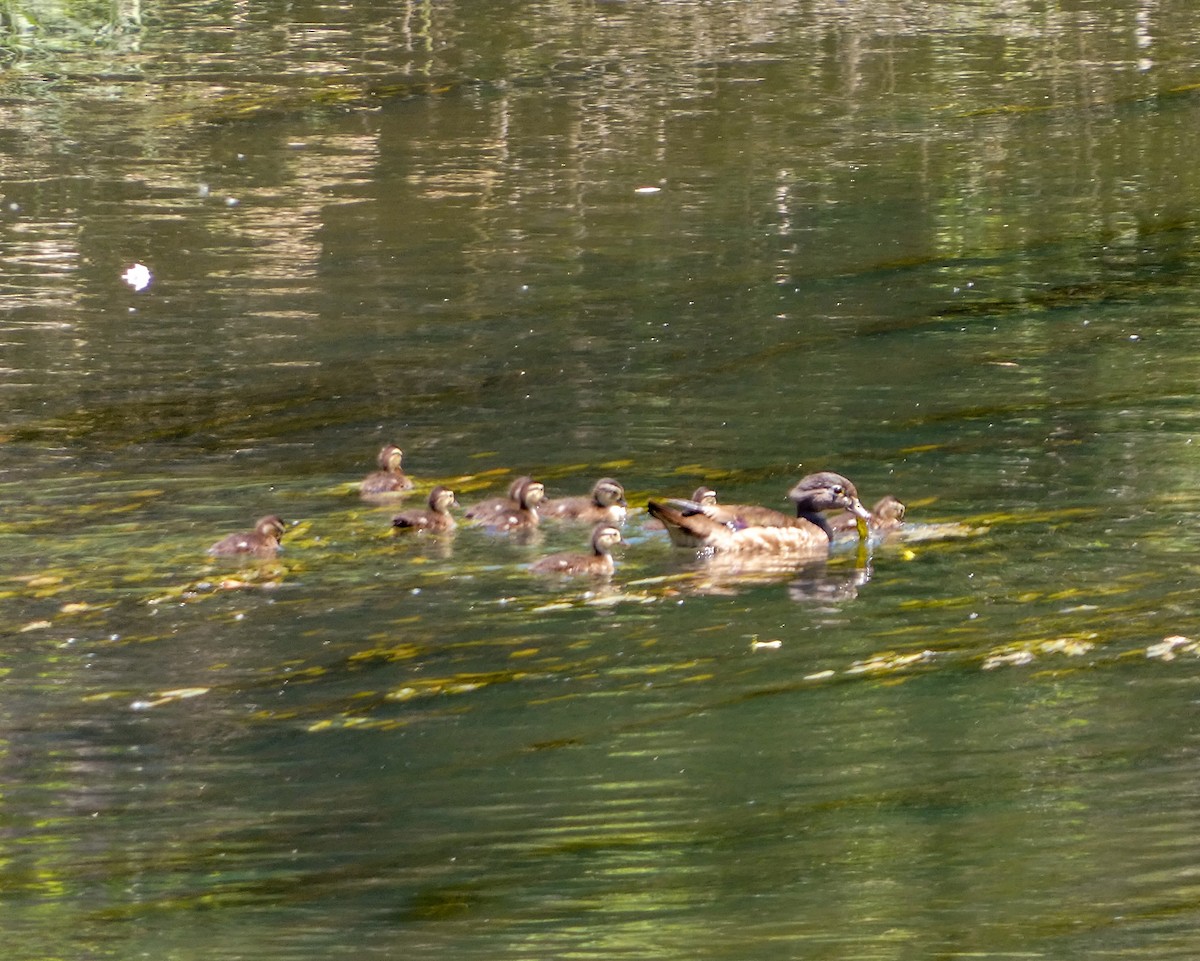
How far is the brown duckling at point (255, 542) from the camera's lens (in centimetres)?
851

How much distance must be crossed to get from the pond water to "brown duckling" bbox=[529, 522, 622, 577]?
0.32 ft

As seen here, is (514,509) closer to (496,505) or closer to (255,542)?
(496,505)

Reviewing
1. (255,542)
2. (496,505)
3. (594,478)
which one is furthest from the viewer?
(594,478)

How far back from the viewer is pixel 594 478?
9656 millimetres

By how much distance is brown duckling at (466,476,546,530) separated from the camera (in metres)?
8.99

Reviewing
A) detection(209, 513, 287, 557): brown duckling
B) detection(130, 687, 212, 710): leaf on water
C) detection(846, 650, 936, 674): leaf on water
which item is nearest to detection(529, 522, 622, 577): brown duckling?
detection(209, 513, 287, 557): brown duckling

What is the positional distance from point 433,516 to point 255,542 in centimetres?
71

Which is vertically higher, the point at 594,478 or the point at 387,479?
the point at 387,479

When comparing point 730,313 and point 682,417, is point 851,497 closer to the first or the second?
point 682,417

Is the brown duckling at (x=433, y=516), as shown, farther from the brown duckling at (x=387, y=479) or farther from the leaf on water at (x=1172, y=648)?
the leaf on water at (x=1172, y=648)

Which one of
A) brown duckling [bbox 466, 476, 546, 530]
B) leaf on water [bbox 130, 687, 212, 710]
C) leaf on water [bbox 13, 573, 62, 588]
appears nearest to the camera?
leaf on water [bbox 130, 687, 212, 710]

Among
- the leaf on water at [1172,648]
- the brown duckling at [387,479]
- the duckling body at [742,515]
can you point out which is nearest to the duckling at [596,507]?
the duckling body at [742,515]

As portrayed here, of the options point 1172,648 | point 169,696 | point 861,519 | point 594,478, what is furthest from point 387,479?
point 1172,648

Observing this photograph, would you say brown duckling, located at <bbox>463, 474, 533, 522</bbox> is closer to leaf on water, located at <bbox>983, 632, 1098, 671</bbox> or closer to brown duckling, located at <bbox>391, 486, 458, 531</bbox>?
Result: brown duckling, located at <bbox>391, 486, 458, 531</bbox>
